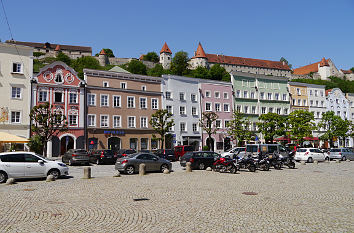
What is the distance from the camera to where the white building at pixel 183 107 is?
164ft

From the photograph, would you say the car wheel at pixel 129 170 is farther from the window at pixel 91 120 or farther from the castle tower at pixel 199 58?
the castle tower at pixel 199 58

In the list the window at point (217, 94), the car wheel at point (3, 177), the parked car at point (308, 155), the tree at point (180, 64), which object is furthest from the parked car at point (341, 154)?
the tree at point (180, 64)

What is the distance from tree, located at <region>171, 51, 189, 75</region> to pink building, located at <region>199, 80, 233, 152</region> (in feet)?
143

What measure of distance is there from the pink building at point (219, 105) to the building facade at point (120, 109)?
927cm

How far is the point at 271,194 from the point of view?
12.5 m

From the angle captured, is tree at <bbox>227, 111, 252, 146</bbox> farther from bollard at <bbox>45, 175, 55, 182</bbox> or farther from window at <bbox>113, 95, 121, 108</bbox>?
bollard at <bbox>45, 175, 55, 182</bbox>

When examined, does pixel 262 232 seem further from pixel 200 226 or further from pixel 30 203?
pixel 30 203

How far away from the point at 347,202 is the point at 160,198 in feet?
22.1

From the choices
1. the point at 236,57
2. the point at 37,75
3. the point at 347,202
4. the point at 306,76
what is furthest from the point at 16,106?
the point at 306,76

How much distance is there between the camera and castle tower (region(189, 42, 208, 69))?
422 ft

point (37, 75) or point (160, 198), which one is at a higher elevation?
point (37, 75)

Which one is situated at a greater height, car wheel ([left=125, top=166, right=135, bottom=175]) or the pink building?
the pink building

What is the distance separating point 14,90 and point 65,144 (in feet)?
30.7

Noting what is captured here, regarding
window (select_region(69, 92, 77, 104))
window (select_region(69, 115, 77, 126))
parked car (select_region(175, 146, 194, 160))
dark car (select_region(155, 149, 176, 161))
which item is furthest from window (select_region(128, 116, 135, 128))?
parked car (select_region(175, 146, 194, 160))
